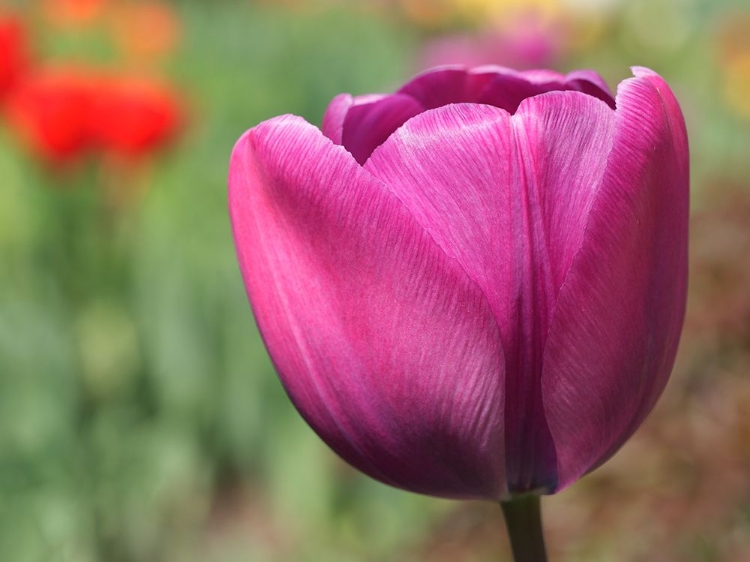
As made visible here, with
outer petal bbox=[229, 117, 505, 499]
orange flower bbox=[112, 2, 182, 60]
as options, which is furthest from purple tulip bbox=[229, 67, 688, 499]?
orange flower bbox=[112, 2, 182, 60]

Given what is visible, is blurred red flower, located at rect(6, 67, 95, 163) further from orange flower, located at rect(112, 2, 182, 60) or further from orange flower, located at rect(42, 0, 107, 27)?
orange flower, located at rect(42, 0, 107, 27)

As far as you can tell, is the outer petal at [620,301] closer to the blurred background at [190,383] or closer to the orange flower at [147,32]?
the blurred background at [190,383]

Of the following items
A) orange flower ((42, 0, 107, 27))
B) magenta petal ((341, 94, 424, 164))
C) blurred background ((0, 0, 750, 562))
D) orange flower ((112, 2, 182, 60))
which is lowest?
blurred background ((0, 0, 750, 562))

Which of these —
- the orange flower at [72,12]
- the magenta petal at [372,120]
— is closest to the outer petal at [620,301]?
the magenta petal at [372,120]

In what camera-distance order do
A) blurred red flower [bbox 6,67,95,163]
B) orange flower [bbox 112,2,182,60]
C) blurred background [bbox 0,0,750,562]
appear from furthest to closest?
orange flower [bbox 112,2,182,60] < blurred red flower [bbox 6,67,95,163] < blurred background [bbox 0,0,750,562]

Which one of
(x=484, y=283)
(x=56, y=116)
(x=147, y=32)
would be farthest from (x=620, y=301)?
(x=147, y=32)

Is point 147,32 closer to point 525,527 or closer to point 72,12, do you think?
point 72,12

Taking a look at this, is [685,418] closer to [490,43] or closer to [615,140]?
[615,140]
